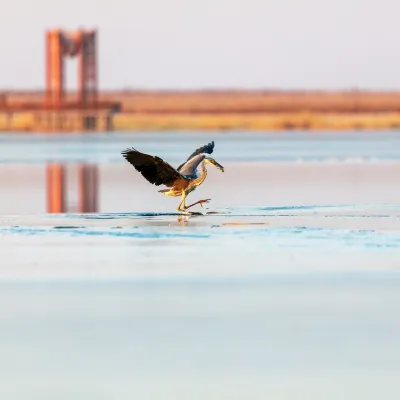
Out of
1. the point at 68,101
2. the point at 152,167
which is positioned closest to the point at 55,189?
the point at 152,167

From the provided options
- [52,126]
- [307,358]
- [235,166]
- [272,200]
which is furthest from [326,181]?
[52,126]

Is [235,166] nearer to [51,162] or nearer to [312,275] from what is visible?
[51,162]

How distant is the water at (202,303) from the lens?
8477mm

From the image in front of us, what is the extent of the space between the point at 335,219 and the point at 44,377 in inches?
377

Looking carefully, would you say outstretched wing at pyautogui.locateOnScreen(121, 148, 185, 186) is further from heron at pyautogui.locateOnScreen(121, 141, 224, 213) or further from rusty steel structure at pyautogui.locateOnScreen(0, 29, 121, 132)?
rusty steel structure at pyautogui.locateOnScreen(0, 29, 121, 132)

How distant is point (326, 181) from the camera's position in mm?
26281

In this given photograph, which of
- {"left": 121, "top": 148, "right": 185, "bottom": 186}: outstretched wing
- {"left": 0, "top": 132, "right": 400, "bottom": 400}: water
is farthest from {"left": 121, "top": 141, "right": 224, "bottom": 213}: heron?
{"left": 0, "top": 132, "right": 400, "bottom": 400}: water

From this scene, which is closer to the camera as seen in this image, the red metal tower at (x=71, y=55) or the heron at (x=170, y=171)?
the heron at (x=170, y=171)

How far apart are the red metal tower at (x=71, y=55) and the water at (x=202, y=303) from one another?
269 feet

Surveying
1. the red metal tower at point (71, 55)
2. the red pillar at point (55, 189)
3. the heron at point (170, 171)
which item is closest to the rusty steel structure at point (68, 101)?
the red metal tower at point (71, 55)

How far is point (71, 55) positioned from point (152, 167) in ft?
300

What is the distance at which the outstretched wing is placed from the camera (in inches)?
672

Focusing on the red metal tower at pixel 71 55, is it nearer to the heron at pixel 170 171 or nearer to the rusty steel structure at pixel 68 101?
the rusty steel structure at pixel 68 101

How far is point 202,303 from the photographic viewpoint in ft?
35.4
